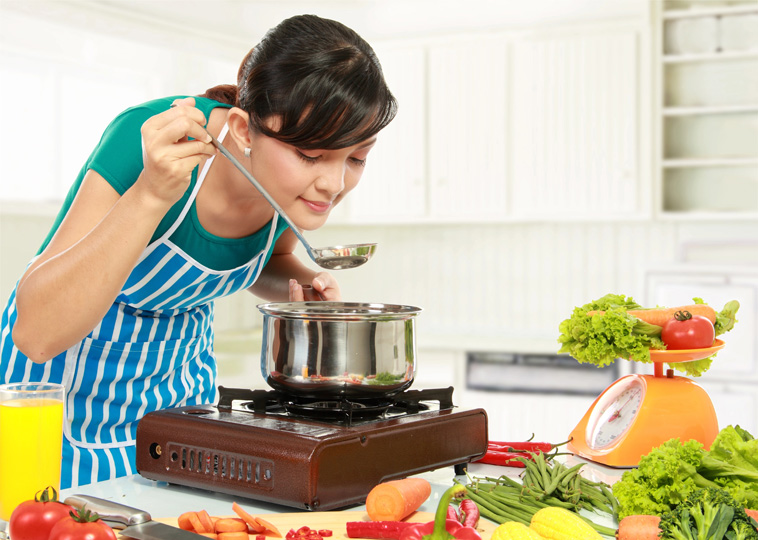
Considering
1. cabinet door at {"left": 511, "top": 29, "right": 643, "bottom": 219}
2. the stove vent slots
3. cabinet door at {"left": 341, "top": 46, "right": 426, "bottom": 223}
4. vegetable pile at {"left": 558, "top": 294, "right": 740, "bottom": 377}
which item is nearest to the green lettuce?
vegetable pile at {"left": 558, "top": 294, "right": 740, "bottom": 377}

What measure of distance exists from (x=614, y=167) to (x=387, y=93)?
10.9ft

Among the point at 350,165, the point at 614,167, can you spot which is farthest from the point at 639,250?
the point at 350,165

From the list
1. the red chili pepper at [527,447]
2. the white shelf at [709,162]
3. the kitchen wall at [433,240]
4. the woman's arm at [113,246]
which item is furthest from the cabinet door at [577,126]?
the woman's arm at [113,246]

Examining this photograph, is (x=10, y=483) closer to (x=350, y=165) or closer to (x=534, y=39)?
(x=350, y=165)

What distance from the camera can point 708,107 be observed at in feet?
13.9

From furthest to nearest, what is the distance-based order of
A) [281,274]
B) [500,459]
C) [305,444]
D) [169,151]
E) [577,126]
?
[577,126]
[281,274]
[500,459]
[169,151]
[305,444]

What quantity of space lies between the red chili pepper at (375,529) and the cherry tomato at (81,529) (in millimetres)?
281

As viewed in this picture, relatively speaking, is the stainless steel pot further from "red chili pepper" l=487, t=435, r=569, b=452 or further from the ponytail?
the ponytail

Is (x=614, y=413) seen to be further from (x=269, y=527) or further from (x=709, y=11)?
(x=709, y=11)

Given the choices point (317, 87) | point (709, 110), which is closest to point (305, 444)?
point (317, 87)

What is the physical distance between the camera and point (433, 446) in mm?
1210

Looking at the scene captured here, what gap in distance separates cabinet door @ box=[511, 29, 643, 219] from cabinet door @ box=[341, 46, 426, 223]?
58 centimetres

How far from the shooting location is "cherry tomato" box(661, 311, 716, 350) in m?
1.32

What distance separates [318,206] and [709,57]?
3.56m
